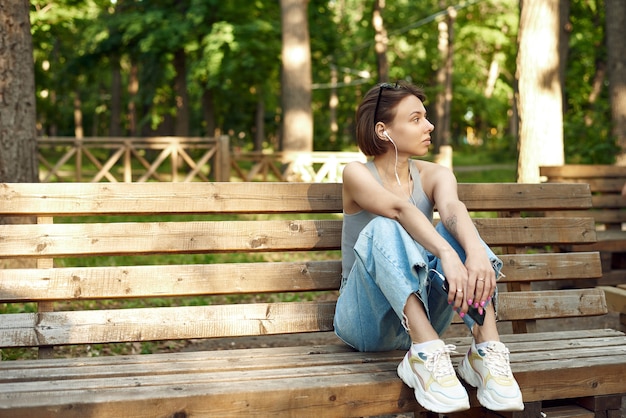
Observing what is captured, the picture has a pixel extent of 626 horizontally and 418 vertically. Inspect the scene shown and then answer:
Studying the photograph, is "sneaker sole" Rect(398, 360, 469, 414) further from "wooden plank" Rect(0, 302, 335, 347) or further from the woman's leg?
"wooden plank" Rect(0, 302, 335, 347)

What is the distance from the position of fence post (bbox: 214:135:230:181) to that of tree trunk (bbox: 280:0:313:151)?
1471 millimetres

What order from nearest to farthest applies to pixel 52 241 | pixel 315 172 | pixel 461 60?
pixel 52 241, pixel 315 172, pixel 461 60

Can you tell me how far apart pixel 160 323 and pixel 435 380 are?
1.29 metres

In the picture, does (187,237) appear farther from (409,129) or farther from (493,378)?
(493,378)

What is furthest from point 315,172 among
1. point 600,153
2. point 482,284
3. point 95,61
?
point 482,284

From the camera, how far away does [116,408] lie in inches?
104

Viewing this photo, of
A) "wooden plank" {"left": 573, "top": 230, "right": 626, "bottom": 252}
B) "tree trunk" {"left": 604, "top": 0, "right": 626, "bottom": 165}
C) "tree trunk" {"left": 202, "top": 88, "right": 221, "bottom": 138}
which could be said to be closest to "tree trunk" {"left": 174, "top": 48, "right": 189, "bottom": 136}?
"tree trunk" {"left": 202, "top": 88, "right": 221, "bottom": 138}

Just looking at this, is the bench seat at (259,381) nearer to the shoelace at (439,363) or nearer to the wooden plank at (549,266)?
the shoelace at (439,363)

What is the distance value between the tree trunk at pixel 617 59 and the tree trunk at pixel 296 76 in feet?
16.5

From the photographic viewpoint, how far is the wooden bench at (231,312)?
2.82 m

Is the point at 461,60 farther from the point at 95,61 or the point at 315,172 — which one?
the point at 315,172

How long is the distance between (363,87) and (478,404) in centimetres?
3309

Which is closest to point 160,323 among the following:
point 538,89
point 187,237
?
point 187,237

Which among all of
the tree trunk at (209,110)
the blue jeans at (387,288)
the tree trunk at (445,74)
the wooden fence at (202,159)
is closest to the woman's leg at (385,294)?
the blue jeans at (387,288)
